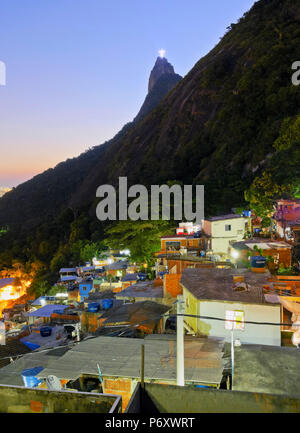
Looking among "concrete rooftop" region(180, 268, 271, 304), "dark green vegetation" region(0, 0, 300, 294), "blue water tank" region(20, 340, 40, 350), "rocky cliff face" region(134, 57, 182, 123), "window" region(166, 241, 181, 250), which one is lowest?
"blue water tank" region(20, 340, 40, 350)

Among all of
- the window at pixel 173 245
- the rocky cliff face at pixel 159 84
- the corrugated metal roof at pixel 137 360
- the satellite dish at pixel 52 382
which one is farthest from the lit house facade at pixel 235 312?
the rocky cliff face at pixel 159 84

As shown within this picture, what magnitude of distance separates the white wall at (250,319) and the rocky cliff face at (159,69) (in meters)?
124

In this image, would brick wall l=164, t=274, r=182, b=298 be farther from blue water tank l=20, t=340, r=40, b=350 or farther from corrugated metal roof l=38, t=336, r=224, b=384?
blue water tank l=20, t=340, r=40, b=350

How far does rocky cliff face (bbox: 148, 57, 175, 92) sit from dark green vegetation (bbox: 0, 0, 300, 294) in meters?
52.2

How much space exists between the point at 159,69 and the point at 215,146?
85626mm

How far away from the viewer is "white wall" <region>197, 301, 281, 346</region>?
967 centimetres

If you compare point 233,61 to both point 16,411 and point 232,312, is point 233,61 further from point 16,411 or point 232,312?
point 16,411

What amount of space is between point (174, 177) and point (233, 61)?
26.8 meters

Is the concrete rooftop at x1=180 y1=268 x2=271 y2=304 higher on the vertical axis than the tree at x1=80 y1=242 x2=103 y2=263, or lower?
higher

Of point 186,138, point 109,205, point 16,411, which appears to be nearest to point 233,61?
point 186,138

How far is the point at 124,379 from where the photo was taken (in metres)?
6.78

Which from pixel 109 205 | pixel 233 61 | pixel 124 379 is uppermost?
pixel 233 61

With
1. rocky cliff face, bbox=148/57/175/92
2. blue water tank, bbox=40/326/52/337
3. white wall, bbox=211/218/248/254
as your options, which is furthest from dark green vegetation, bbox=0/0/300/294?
rocky cliff face, bbox=148/57/175/92

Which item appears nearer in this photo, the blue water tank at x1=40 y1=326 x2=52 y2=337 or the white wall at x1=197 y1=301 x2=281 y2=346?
the white wall at x1=197 y1=301 x2=281 y2=346
